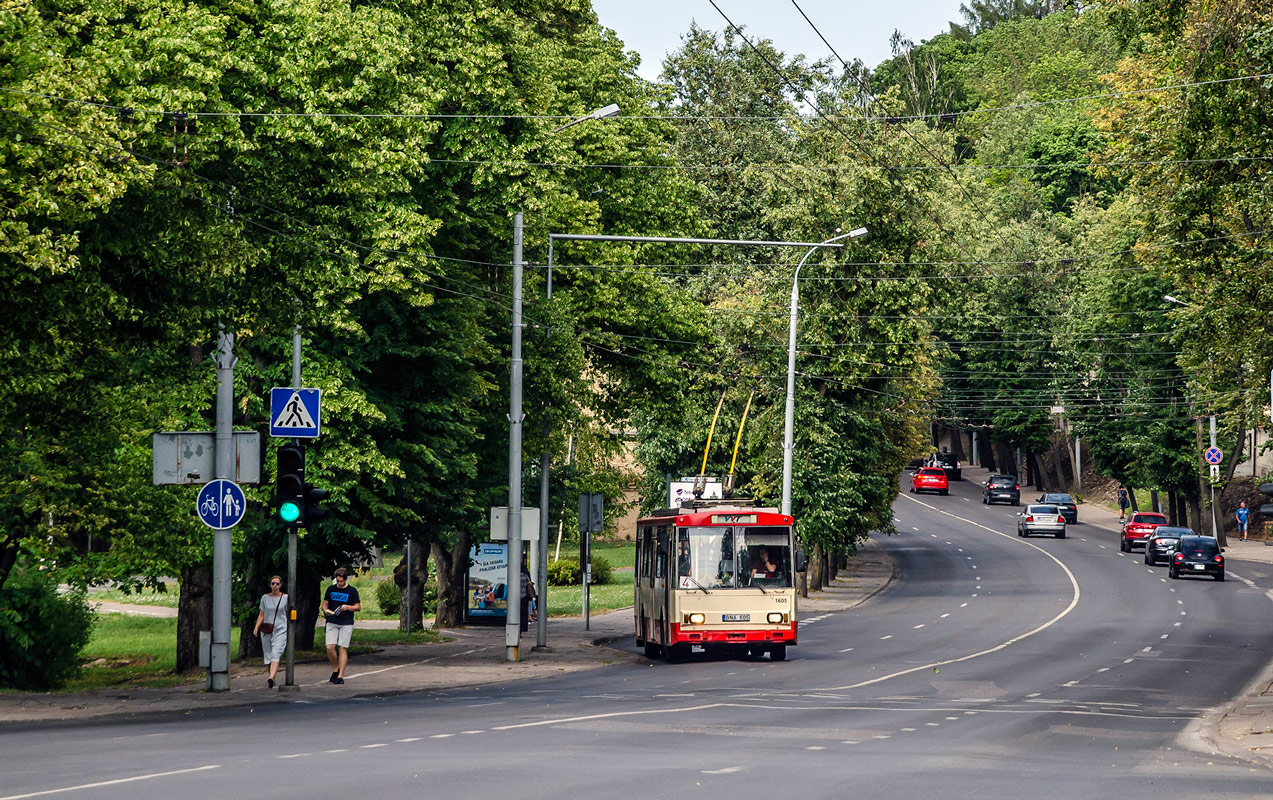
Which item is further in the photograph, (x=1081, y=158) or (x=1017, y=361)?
(x=1081, y=158)

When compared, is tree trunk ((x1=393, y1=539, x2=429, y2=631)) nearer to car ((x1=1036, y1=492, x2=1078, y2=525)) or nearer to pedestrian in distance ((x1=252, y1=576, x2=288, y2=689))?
A: pedestrian in distance ((x1=252, y1=576, x2=288, y2=689))

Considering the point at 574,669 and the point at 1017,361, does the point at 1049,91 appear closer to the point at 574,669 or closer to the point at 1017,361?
the point at 1017,361

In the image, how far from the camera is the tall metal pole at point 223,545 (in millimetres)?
20609

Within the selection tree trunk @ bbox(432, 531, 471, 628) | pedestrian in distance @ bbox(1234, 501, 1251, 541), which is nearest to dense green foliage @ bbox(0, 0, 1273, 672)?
tree trunk @ bbox(432, 531, 471, 628)

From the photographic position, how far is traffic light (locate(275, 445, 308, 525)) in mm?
20859

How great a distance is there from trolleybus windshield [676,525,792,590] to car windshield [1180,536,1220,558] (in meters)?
29.8

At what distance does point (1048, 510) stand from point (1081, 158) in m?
36.3

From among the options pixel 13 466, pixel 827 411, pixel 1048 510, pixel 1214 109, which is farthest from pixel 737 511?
pixel 1048 510

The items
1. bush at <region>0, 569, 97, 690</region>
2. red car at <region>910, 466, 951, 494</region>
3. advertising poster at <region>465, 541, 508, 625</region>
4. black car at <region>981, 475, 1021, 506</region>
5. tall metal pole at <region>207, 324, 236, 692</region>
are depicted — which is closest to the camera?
tall metal pole at <region>207, 324, 236, 692</region>

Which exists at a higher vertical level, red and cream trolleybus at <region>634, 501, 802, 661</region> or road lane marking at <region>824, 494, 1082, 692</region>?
red and cream trolleybus at <region>634, 501, 802, 661</region>

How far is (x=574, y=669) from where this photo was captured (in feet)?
90.1

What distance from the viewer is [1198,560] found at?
5388 cm

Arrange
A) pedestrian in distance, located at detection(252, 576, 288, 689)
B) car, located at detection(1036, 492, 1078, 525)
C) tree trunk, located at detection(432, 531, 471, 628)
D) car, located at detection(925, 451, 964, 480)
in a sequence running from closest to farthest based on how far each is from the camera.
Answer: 1. pedestrian in distance, located at detection(252, 576, 288, 689)
2. tree trunk, located at detection(432, 531, 471, 628)
3. car, located at detection(1036, 492, 1078, 525)
4. car, located at detection(925, 451, 964, 480)

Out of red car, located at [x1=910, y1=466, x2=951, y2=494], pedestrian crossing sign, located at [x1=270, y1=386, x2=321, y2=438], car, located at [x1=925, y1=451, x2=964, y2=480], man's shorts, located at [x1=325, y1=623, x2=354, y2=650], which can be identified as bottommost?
man's shorts, located at [x1=325, y1=623, x2=354, y2=650]
